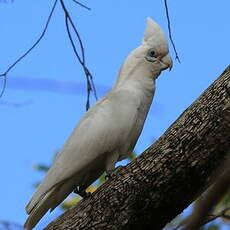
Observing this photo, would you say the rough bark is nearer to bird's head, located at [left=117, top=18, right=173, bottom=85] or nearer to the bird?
the bird

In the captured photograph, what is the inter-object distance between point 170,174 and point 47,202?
3.30ft

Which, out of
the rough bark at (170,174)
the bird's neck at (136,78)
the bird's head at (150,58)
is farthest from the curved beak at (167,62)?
the rough bark at (170,174)

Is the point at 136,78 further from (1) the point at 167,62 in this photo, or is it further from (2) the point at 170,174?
(2) the point at 170,174

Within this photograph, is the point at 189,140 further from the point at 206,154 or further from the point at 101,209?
the point at 101,209

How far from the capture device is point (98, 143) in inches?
132

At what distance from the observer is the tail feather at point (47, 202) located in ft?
10.2

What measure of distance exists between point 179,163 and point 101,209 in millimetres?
549

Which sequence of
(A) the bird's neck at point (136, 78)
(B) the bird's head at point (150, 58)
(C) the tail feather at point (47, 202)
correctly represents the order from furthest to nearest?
(B) the bird's head at point (150, 58)
(A) the bird's neck at point (136, 78)
(C) the tail feather at point (47, 202)

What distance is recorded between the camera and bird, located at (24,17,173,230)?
320cm

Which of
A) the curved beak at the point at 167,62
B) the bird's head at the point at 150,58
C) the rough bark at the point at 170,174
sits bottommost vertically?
the rough bark at the point at 170,174

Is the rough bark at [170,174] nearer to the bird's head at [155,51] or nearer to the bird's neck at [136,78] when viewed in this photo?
the bird's neck at [136,78]

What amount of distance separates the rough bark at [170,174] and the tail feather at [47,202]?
353 millimetres

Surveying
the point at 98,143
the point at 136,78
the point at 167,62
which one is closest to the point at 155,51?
the point at 167,62

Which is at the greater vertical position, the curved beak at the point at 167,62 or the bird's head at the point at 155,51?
the bird's head at the point at 155,51
